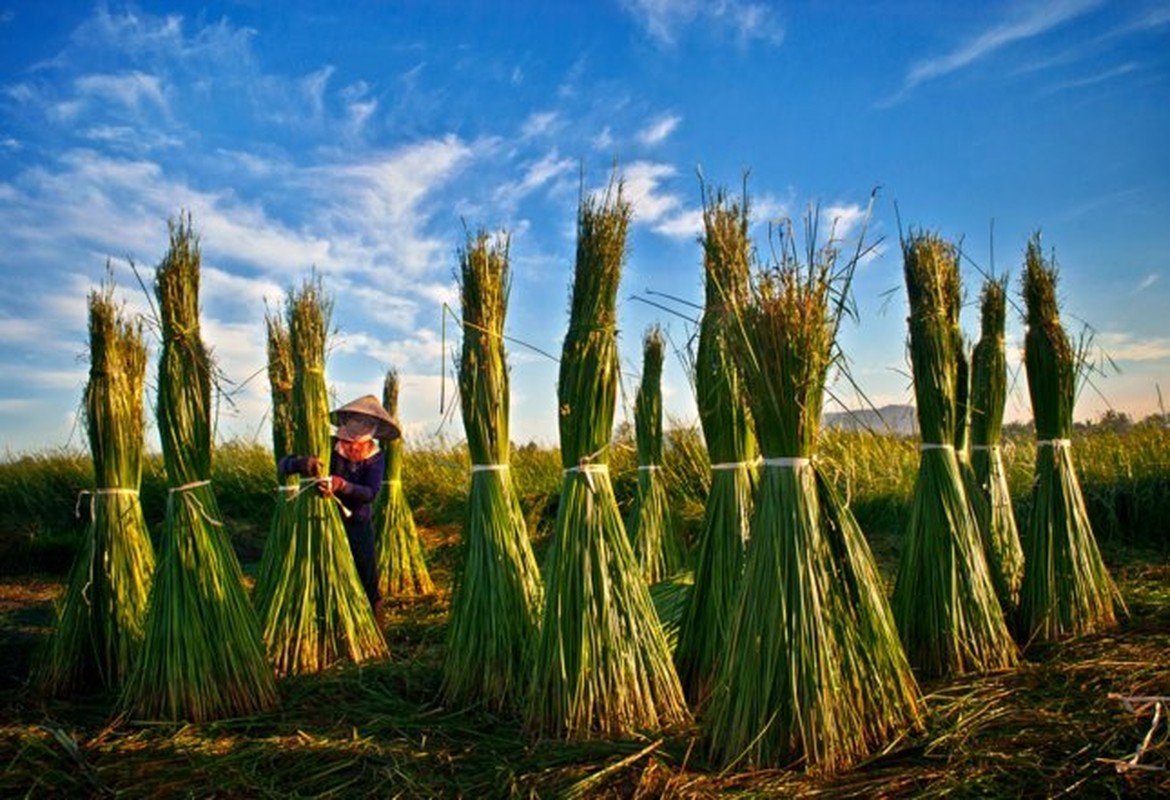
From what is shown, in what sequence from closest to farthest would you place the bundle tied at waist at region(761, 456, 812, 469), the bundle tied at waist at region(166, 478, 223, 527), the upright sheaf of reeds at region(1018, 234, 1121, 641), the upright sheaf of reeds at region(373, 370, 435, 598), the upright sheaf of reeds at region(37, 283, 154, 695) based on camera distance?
the bundle tied at waist at region(761, 456, 812, 469), the bundle tied at waist at region(166, 478, 223, 527), the upright sheaf of reeds at region(1018, 234, 1121, 641), the upright sheaf of reeds at region(37, 283, 154, 695), the upright sheaf of reeds at region(373, 370, 435, 598)

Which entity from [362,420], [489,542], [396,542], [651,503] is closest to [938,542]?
[489,542]

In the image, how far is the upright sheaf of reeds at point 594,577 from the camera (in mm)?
3367

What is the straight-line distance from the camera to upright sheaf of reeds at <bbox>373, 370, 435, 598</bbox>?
7703 mm

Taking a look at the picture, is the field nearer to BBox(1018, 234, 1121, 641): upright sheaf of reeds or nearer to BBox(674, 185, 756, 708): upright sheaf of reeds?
BBox(1018, 234, 1121, 641): upright sheaf of reeds

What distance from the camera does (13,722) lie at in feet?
13.8

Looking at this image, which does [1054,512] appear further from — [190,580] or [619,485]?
[619,485]

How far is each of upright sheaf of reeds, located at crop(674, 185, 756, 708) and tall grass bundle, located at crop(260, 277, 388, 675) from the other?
6.90 ft

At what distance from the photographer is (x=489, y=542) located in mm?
4078

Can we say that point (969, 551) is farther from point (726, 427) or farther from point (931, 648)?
point (726, 427)

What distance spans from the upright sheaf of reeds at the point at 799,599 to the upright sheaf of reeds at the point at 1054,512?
172cm

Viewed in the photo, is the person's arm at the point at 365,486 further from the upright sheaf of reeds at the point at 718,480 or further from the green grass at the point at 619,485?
the green grass at the point at 619,485

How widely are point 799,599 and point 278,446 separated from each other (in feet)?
12.4

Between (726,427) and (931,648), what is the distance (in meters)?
1.36

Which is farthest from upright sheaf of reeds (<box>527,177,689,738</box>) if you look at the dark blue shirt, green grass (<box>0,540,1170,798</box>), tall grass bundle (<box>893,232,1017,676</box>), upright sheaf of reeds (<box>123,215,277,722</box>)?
the dark blue shirt
